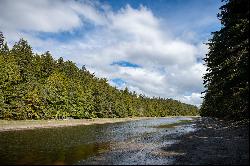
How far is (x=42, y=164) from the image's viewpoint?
21672 mm

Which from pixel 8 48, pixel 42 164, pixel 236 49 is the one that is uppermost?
pixel 8 48

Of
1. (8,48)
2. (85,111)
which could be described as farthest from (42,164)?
(8,48)

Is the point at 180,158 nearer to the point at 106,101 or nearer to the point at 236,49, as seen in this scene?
the point at 236,49

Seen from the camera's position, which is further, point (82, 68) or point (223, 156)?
point (82, 68)

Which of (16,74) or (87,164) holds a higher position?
(16,74)

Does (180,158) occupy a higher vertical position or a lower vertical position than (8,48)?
lower

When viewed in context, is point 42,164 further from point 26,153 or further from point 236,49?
point 236,49

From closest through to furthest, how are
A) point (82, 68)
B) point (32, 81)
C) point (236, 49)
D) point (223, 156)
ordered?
1. point (223, 156)
2. point (236, 49)
3. point (32, 81)
4. point (82, 68)

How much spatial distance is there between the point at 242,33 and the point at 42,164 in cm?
2131

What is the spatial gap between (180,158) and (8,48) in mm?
104898

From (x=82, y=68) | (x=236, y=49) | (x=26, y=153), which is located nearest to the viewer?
(x=26, y=153)

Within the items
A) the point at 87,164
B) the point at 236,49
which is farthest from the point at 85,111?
the point at 87,164

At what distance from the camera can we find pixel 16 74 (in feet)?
257

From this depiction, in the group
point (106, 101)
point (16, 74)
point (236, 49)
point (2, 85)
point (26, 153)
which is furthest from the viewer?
point (106, 101)
